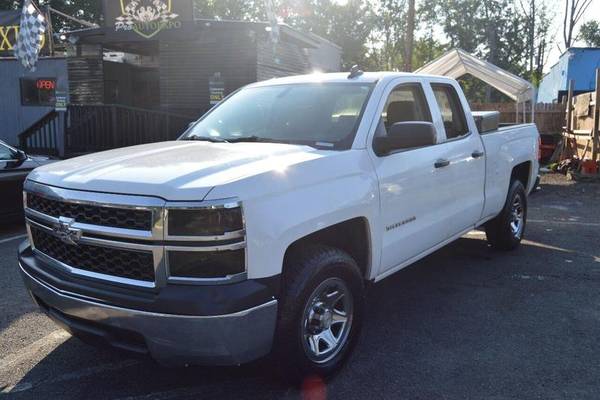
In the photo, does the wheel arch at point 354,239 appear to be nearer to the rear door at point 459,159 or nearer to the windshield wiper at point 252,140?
the windshield wiper at point 252,140

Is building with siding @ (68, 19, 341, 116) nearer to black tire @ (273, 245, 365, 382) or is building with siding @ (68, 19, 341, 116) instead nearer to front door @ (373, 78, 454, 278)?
front door @ (373, 78, 454, 278)

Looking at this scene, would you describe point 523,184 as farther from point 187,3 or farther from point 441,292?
point 187,3

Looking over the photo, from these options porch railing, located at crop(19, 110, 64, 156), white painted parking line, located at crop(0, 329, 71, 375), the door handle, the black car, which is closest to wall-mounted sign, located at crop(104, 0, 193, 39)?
porch railing, located at crop(19, 110, 64, 156)

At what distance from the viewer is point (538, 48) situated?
4978 cm

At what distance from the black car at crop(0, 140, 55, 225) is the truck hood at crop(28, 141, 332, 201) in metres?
A: 3.92

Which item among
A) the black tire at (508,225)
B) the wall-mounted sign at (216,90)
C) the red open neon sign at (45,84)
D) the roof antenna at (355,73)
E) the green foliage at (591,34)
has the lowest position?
the black tire at (508,225)

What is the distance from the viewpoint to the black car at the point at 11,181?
6.96 m

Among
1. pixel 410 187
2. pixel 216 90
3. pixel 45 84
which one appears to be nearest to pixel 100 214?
pixel 410 187

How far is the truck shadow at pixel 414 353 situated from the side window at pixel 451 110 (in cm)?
144

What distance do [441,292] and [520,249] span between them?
80.0 inches

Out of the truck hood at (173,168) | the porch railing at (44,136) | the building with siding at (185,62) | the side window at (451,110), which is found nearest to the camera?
the truck hood at (173,168)

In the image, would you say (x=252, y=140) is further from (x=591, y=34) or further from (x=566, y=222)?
(x=591, y=34)

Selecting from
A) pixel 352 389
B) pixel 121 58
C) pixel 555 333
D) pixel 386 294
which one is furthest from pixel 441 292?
pixel 121 58

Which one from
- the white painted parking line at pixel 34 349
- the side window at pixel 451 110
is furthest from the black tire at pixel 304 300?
the side window at pixel 451 110
